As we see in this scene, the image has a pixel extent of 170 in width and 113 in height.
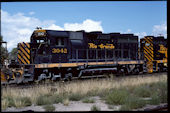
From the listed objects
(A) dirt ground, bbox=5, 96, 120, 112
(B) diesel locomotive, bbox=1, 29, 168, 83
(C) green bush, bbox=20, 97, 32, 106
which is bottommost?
(A) dirt ground, bbox=5, 96, 120, 112

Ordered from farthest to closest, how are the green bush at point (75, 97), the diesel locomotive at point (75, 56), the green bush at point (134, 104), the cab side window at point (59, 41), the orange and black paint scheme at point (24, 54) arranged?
the cab side window at point (59, 41) < the orange and black paint scheme at point (24, 54) < the diesel locomotive at point (75, 56) < the green bush at point (75, 97) < the green bush at point (134, 104)

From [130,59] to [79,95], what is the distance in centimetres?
989

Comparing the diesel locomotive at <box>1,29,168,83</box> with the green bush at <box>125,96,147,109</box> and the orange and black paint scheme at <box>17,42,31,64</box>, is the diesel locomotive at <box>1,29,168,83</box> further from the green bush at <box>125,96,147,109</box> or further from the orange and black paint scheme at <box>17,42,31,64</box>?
the green bush at <box>125,96,147,109</box>

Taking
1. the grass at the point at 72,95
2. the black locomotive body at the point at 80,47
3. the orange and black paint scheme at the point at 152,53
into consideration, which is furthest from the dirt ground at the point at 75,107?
the orange and black paint scheme at the point at 152,53

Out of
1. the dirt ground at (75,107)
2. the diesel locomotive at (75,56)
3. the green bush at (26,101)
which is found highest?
the diesel locomotive at (75,56)

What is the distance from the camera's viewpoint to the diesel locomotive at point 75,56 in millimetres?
12594

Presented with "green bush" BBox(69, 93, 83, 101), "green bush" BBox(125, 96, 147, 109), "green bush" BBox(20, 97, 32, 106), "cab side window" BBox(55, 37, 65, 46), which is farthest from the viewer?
"cab side window" BBox(55, 37, 65, 46)

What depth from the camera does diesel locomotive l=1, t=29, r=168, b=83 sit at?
12.6m

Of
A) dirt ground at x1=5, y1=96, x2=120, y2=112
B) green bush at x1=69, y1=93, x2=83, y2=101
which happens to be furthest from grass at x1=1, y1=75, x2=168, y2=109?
dirt ground at x1=5, y1=96, x2=120, y2=112

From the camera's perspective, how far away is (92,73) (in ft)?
49.0

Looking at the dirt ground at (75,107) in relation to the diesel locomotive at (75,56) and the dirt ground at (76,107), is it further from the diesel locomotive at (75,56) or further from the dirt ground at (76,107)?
the diesel locomotive at (75,56)

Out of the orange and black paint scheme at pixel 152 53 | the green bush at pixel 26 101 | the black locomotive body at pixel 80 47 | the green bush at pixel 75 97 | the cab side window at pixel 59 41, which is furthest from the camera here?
the orange and black paint scheme at pixel 152 53

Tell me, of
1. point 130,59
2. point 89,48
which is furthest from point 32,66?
point 130,59

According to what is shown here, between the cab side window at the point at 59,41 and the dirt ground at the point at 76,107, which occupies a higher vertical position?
the cab side window at the point at 59,41
